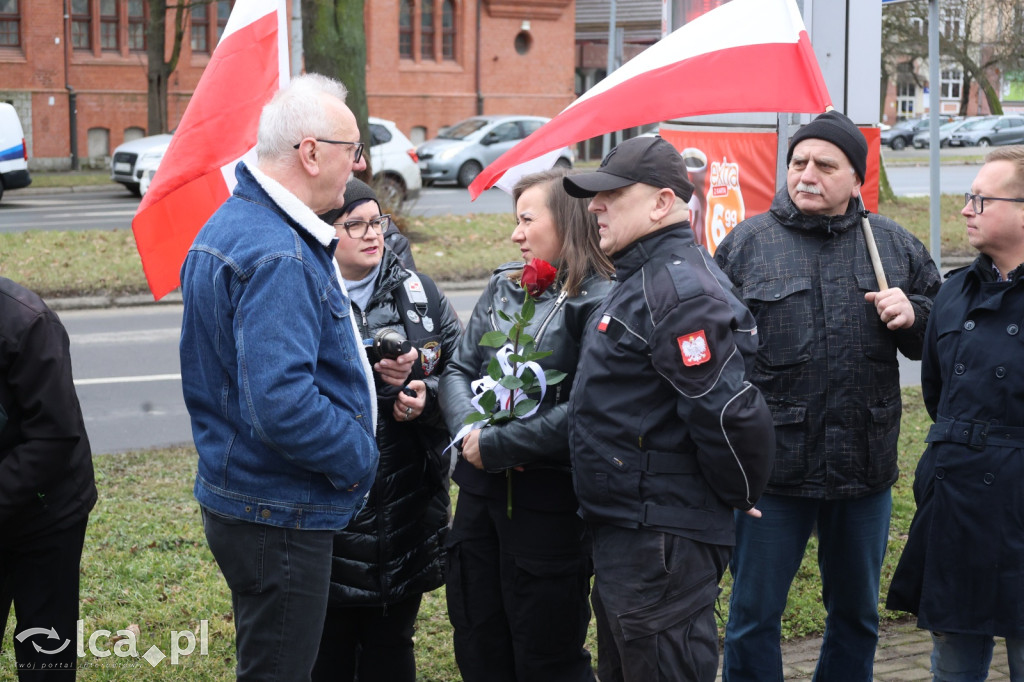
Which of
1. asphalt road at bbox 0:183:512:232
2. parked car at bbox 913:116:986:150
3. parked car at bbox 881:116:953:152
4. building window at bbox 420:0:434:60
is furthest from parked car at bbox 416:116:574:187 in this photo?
parked car at bbox 913:116:986:150

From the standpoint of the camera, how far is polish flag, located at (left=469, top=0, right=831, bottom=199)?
4.18 m

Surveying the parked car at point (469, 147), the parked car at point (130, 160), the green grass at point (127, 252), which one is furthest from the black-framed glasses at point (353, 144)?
the parked car at point (469, 147)

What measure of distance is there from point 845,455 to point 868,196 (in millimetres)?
2342

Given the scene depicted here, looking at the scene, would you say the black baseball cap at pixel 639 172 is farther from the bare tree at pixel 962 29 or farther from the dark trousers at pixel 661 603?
the bare tree at pixel 962 29

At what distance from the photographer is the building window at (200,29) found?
36500 mm

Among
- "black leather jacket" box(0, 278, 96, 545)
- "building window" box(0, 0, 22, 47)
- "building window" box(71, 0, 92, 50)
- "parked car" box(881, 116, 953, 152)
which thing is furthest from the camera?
"parked car" box(881, 116, 953, 152)

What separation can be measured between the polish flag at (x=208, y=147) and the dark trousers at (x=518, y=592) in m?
1.66

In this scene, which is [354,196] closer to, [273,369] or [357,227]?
[357,227]

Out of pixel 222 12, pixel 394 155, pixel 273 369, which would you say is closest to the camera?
pixel 273 369

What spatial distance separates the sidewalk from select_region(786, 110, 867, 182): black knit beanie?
6.49 feet

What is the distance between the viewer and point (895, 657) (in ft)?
15.4

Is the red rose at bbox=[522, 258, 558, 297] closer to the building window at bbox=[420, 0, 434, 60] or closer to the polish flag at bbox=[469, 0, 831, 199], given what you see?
the polish flag at bbox=[469, 0, 831, 199]

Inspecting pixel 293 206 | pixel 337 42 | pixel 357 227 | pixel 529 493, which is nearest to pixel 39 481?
pixel 293 206

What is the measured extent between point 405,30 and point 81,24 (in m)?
10.8
